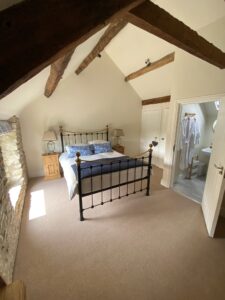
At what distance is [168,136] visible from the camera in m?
3.05

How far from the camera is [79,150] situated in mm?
3576

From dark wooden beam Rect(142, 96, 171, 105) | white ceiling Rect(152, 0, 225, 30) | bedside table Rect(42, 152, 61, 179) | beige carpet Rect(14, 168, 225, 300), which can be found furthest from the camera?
dark wooden beam Rect(142, 96, 171, 105)

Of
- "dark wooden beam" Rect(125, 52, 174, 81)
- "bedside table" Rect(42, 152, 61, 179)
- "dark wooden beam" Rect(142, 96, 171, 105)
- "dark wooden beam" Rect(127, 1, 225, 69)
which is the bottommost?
"bedside table" Rect(42, 152, 61, 179)

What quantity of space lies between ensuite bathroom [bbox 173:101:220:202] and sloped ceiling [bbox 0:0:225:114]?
1022 mm

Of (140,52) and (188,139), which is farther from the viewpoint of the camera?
(188,139)

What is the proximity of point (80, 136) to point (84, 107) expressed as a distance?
0.84 metres

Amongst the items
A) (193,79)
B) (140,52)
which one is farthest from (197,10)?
(140,52)

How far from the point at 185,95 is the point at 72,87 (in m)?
2.79

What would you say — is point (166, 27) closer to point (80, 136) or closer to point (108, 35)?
point (108, 35)

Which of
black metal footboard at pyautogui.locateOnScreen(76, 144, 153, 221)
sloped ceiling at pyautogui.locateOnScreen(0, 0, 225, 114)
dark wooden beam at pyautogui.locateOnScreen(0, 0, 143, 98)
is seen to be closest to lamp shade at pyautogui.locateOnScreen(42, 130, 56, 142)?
sloped ceiling at pyautogui.locateOnScreen(0, 0, 225, 114)

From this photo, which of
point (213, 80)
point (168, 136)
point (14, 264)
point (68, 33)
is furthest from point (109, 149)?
point (68, 33)

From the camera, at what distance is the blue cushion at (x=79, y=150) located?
349 cm

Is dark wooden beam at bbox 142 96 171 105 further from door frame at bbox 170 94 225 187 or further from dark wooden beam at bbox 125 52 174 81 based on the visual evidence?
door frame at bbox 170 94 225 187

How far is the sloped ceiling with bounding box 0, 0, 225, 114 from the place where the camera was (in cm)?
199
